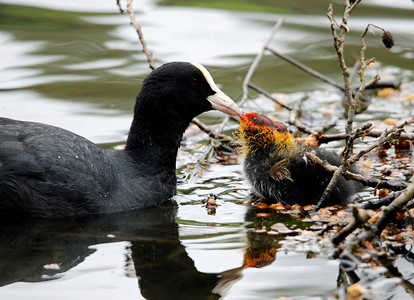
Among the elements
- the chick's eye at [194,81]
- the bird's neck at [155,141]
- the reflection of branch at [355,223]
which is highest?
the chick's eye at [194,81]

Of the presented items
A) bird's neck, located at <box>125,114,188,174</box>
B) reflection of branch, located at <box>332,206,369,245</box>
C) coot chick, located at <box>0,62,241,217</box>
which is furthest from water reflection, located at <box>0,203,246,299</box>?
reflection of branch, located at <box>332,206,369,245</box>

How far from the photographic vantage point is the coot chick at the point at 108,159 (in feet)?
15.3

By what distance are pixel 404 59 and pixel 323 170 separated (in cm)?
478

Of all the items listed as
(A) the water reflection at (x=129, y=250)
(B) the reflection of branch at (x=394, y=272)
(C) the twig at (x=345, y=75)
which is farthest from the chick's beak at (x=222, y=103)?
(B) the reflection of branch at (x=394, y=272)

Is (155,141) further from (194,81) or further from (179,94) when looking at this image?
(194,81)

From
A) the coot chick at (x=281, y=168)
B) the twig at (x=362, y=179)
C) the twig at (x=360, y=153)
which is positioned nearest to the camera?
the twig at (x=360, y=153)

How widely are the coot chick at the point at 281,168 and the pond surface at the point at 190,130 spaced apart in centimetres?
25

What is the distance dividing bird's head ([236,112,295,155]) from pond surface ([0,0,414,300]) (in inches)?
16.3

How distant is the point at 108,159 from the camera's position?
5160mm

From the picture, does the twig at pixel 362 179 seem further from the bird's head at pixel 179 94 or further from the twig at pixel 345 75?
the bird's head at pixel 179 94

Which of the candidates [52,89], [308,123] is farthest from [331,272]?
[52,89]

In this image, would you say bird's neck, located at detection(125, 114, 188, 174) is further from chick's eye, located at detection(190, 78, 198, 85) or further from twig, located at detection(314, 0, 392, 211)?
twig, located at detection(314, 0, 392, 211)

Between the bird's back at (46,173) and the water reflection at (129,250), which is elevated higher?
the bird's back at (46,173)

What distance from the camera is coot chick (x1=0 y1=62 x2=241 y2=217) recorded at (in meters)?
4.66
